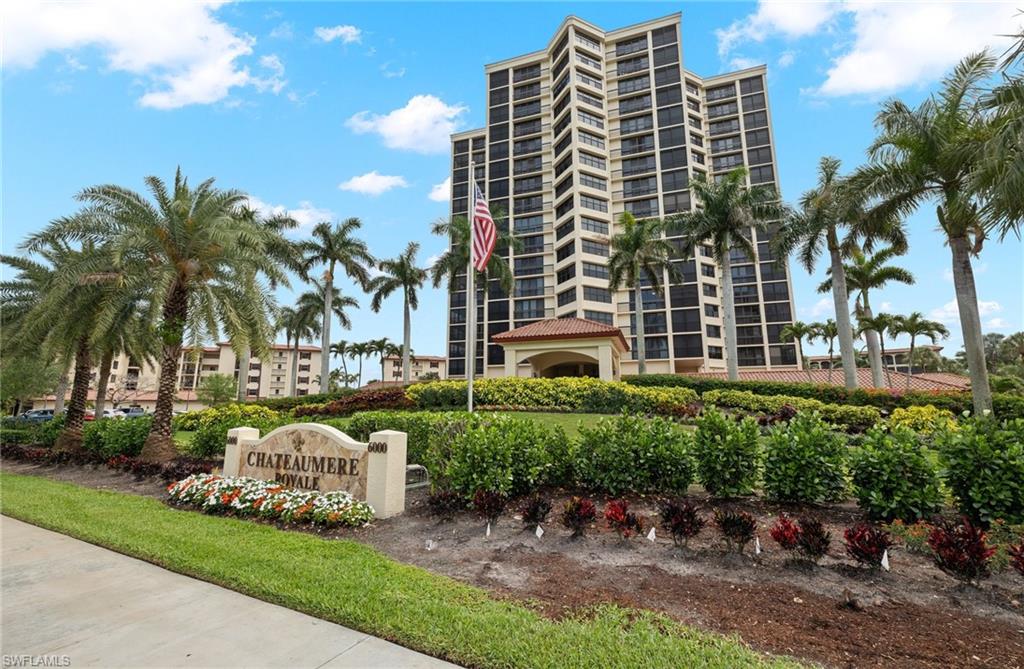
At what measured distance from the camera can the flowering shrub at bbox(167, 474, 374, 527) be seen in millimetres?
7574

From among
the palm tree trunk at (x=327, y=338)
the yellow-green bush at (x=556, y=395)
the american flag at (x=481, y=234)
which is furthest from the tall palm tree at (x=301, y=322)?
the american flag at (x=481, y=234)

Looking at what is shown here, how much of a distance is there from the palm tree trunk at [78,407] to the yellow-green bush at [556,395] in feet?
40.5

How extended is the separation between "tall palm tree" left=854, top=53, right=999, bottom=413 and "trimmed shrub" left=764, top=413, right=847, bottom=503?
37.7 feet

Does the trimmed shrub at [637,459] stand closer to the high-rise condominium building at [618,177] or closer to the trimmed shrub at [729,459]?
the trimmed shrub at [729,459]

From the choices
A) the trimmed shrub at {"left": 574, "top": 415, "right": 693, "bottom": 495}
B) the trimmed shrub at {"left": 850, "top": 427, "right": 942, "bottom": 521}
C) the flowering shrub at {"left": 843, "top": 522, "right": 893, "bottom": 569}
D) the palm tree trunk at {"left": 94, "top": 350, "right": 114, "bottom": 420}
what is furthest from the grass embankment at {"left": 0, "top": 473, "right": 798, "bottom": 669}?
the palm tree trunk at {"left": 94, "top": 350, "right": 114, "bottom": 420}

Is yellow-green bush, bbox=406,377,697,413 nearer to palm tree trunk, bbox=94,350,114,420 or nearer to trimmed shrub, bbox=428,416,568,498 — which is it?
trimmed shrub, bbox=428,416,568,498

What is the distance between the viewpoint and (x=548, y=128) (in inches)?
2451

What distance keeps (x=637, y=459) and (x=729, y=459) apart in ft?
4.36

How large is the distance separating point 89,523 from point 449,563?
6.19 m

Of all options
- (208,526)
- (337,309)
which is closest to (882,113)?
(208,526)

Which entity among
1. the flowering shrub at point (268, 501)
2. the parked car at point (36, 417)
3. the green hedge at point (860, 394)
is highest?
the green hedge at point (860, 394)

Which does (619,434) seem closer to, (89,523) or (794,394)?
(89,523)

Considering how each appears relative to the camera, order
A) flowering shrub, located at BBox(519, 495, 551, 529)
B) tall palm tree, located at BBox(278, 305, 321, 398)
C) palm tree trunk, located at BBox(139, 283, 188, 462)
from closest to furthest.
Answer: flowering shrub, located at BBox(519, 495, 551, 529)
palm tree trunk, located at BBox(139, 283, 188, 462)
tall palm tree, located at BBox(278, 305, 321, 398)

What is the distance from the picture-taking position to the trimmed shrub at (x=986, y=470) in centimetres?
566
